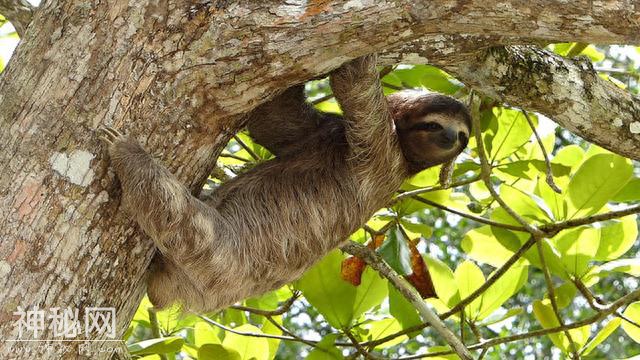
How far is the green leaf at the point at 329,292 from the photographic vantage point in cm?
573

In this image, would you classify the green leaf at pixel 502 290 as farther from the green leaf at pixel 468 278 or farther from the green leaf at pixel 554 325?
the green leaf at pixel 554 325

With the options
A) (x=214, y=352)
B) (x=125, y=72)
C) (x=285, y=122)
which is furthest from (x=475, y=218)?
(x=125, y=72)

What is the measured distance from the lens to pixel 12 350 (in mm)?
3424

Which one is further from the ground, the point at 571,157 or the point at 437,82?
the point at 437,82

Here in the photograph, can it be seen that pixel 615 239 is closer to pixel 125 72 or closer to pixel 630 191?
pixel 630 191

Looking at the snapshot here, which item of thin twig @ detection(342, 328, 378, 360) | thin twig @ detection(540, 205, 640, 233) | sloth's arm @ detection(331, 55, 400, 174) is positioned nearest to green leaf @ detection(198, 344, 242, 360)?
thin twig @ detection(342, 328, 378, 360)

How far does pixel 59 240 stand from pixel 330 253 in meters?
2.42

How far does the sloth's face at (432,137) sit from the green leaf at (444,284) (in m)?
0.80

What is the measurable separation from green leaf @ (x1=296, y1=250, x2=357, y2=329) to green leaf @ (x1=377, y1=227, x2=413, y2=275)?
46cm

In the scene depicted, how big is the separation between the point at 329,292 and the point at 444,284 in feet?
2.87

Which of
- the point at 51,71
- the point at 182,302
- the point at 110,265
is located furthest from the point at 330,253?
the point at 51,71

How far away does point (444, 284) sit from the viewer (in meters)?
6.03

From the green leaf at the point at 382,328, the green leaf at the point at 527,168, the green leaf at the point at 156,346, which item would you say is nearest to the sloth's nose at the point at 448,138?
the green leaf at the point at 527,168

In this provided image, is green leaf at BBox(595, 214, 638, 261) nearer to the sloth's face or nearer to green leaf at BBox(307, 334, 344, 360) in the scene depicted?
the sloth's face
